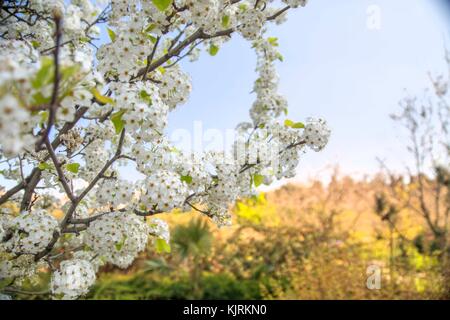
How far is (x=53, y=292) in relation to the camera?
2484mm

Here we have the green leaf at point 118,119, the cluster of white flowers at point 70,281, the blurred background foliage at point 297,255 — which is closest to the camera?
the green leaf at point 118,119

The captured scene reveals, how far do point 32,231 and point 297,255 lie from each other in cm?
812

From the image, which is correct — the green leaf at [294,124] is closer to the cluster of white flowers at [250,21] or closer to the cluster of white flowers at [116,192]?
the cluster of white flowers at [250,21]

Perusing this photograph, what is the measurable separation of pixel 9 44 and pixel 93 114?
0.62 m

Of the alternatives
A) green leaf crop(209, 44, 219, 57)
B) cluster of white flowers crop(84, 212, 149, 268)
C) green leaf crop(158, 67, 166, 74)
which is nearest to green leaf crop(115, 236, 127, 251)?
cluster of white flowers crop(84, 212, 149, 268)

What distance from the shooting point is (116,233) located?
8.12ft

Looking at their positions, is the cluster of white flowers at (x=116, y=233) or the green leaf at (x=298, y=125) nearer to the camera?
the cluster of white flowers at (x=116, y=233)

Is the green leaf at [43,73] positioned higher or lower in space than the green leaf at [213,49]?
lower

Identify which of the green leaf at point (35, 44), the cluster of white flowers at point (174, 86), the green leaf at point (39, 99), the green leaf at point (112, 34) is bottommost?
the green leaf at point (39, 99)

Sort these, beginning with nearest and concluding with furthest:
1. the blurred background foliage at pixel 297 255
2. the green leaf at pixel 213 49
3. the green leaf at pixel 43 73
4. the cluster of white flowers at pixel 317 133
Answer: the green leaf at pixel 43 73 → the cluster of white flowers at pixel 317 133 → the green leaf at pixel 213 49 → the blurred background foliage at pixel 297 255

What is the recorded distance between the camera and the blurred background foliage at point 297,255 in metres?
6.86

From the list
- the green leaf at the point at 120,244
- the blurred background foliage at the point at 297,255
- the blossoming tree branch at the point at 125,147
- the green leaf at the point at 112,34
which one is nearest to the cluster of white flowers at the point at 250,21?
the blossoming tree branch at the point at 125,147

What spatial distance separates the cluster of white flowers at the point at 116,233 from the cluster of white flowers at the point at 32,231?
0.23 m

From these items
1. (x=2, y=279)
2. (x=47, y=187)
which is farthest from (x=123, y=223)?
(x=2, y=279)
